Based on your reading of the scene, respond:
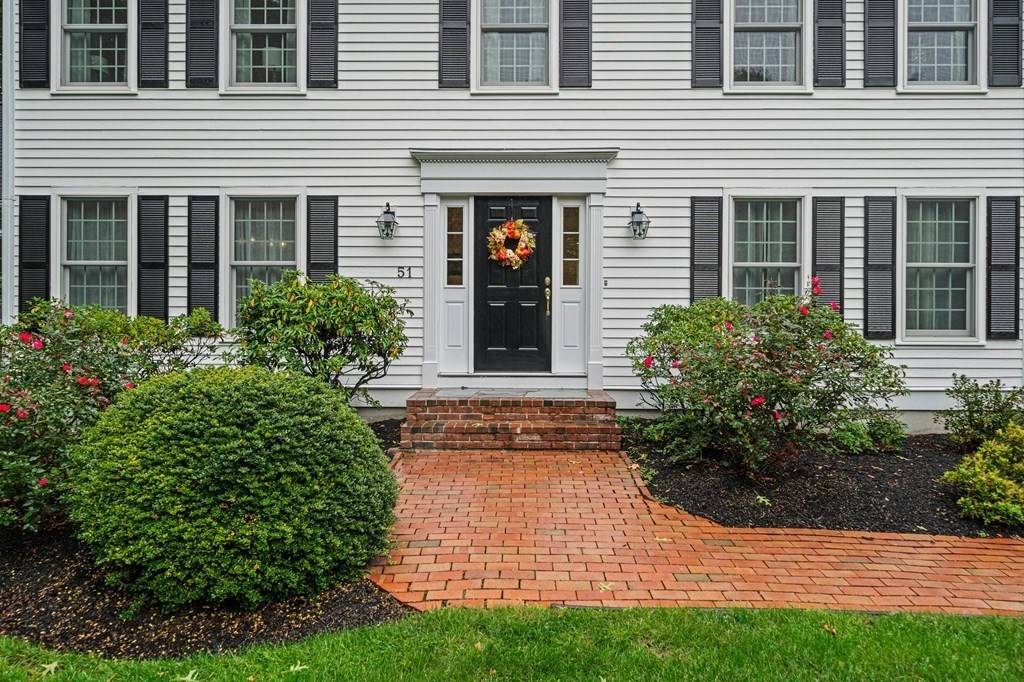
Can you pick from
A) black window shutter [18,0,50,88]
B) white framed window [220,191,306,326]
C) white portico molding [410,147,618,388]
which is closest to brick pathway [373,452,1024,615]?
white portico molding [410,147,618,388]

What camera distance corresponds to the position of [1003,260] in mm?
7367

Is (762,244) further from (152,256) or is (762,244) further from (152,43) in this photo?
(152,43)

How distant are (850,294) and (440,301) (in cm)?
477

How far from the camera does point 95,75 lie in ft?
24.9

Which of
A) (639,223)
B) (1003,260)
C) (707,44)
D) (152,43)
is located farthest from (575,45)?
(1003,260)

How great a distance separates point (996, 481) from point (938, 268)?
3950 mm

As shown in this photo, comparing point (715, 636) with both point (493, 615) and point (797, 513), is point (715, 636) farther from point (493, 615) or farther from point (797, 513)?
point (797, 513)

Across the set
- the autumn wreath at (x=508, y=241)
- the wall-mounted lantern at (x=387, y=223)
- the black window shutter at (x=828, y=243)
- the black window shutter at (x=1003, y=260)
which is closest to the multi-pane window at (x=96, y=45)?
the wall-mounted lantern at (x=387, y=223)

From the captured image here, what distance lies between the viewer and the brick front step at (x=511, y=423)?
6234 mm

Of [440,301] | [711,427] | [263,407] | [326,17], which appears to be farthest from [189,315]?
[711,427]

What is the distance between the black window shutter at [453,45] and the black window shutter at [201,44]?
2619 mm

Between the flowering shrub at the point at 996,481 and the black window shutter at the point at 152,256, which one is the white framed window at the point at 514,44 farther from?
the flowering shrub at the point at 996,481

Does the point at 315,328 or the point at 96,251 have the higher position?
the point at 96,251

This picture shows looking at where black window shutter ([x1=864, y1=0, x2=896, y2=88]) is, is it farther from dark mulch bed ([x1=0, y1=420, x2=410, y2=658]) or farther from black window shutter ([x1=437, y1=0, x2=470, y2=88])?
dark mulch bed ([x1=0, y1=420, x2=410, y2=658])
